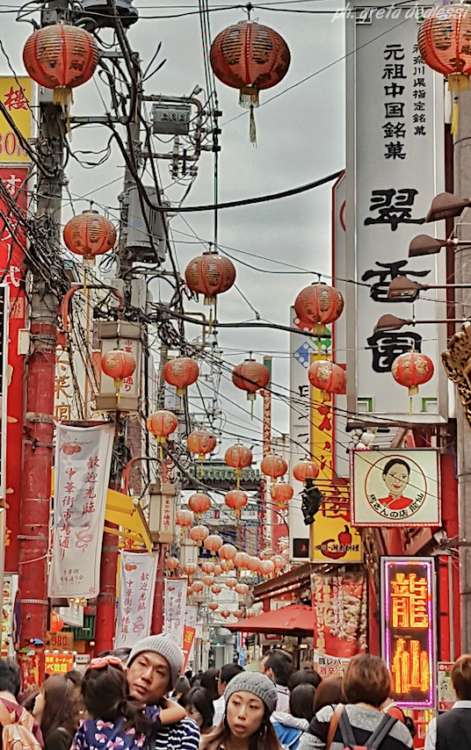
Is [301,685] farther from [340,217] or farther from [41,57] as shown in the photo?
[340,217]

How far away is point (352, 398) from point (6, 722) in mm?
11333

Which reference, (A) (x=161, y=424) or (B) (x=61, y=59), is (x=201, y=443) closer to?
(A) (x=161, y=424)

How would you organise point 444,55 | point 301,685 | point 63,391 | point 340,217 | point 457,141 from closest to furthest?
point 301,685
point 444,55
point 457,141
point 340,217
point 63,391

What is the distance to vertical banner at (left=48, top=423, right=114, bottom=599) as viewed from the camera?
52.9ft

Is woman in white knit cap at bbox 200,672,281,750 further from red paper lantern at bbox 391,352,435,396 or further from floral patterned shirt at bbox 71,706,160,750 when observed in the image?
red paper lantern at bbox 391,352,435,396

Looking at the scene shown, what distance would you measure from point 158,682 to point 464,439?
300 inches

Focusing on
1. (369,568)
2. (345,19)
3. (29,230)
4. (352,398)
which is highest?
(345,19)

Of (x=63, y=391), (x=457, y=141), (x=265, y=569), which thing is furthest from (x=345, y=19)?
(x=265, y=569)

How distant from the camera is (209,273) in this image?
48.0ft

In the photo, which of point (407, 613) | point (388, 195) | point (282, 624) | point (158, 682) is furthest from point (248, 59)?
point (282, 624)

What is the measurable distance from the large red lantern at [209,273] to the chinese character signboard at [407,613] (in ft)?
13.0

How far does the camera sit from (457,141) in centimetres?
1339

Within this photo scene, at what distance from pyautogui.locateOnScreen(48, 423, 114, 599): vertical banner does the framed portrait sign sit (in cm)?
351

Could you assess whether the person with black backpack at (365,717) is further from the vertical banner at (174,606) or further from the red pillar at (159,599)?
the vertical banner at (174,606)
